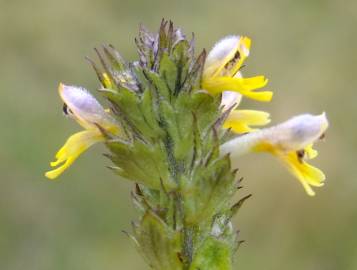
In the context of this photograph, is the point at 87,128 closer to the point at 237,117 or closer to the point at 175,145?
the point at 175,145

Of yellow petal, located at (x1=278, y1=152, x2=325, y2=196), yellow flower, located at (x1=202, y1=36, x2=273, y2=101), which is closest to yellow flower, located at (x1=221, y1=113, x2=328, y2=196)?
yellow petal, located at (x1=278, y1=152, x2=325, y2=196)

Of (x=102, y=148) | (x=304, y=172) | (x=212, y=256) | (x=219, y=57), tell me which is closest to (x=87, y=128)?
(x=219, y=57)

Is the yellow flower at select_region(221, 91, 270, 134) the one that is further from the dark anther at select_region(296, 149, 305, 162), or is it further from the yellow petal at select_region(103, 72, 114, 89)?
the yellow petal at select_region(103, 72, 114, 89)

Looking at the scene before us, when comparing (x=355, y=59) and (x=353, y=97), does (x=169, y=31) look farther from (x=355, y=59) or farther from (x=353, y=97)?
(x=355, y=59)

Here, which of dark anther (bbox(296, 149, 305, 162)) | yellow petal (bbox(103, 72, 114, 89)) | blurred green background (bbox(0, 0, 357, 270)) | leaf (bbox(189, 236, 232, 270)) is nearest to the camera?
leaf (bbox(189, 236, 232, 270))

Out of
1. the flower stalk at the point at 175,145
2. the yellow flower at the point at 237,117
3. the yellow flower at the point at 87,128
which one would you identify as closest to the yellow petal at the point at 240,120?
the yellow flower at the point at 237,117

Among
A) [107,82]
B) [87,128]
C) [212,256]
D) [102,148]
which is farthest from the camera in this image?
[102,148]

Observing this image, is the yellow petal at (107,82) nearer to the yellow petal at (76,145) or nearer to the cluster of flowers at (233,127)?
the cluster of flowers at (233,127)
